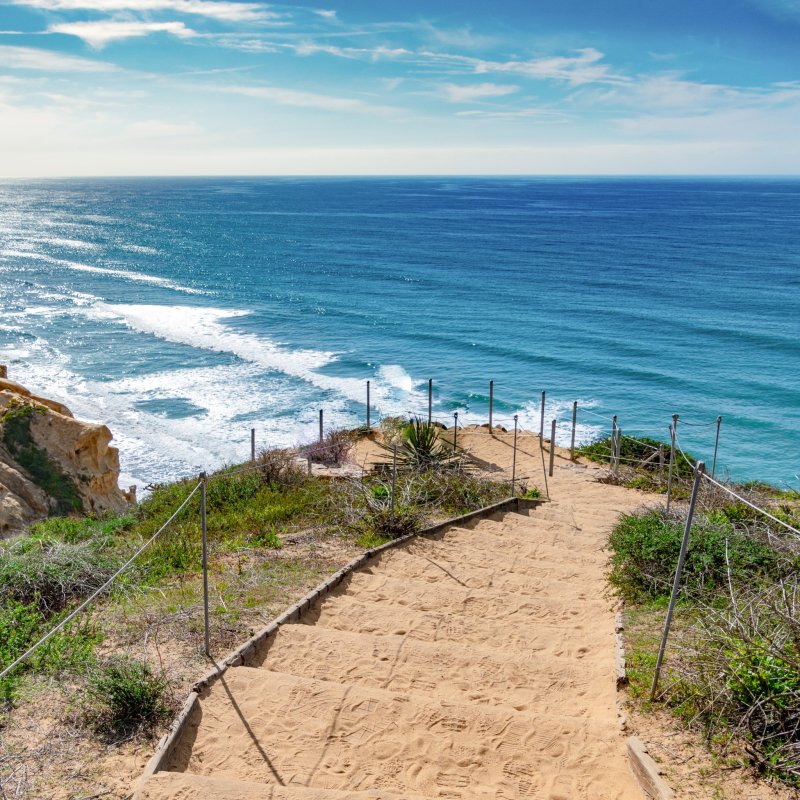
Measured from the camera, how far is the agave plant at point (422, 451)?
51.4 feet

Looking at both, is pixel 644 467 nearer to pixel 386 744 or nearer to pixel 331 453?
pixel 331 453

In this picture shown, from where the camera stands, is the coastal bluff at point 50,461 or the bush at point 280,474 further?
the bush at point 280,474

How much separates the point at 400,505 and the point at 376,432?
10.2 metres

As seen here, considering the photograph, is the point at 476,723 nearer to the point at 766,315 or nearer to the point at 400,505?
the point at 400,505

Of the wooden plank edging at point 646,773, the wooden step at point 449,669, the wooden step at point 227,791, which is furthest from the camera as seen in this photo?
the wooden step at point 449,669

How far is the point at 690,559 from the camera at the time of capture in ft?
30.1

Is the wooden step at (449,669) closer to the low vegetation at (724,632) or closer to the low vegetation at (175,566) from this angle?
the low vegetation at (724,632)

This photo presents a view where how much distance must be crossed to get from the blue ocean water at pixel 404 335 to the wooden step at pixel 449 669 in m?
15.9

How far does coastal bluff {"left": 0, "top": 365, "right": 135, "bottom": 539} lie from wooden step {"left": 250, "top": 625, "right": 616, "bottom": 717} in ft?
26.7

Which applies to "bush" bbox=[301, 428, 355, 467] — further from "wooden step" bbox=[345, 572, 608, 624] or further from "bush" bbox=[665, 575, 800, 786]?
"bush" bbox=[665, 575, 800, 786]

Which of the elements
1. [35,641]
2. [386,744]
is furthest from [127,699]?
[386,744]

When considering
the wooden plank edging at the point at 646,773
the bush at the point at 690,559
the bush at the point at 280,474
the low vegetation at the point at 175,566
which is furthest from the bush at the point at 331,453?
the wooden plank edging at the point at 646,773

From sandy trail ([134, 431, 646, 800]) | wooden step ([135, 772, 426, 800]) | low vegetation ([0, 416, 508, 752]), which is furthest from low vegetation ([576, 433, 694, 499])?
wooden step ([135, 772, 426, 800])

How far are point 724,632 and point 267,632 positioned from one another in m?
4.45
